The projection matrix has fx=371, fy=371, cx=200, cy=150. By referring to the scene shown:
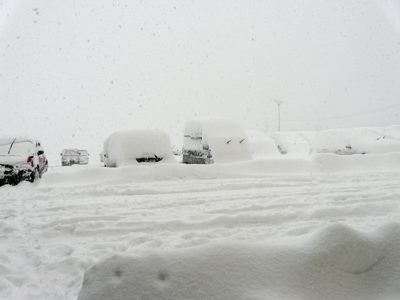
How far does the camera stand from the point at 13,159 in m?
10.9

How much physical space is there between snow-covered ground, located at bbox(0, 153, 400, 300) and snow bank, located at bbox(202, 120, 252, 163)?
1.86 m

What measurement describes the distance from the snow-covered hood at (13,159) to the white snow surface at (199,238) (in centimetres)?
115

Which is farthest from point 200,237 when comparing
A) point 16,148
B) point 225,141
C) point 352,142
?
point 352,142

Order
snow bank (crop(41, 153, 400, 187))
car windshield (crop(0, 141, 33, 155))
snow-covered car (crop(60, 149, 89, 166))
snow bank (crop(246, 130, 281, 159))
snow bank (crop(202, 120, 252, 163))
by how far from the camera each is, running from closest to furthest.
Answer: snow bank (crop(41, 153, 400, 187)), car windshield (crop(0, 141, 33, 155)), snow bank (crop(202, 120, 252, 163)), snow bank (crop(246, 130, 281, 159)), snow-covered car (crop(60, 149, 89, 166))

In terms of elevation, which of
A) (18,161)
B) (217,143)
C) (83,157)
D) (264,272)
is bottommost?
(83,157)

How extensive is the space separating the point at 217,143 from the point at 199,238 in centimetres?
874

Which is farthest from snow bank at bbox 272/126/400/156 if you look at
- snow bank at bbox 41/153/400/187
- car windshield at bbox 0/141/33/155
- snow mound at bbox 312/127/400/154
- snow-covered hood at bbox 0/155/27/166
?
snow-covered hood at bbox 0/155/27/166

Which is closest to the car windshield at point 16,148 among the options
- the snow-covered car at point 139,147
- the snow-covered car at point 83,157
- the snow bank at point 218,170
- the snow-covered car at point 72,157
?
the snow bank at point 218,170

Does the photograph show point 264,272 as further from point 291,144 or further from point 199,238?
point 291,144

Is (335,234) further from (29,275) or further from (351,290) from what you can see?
(29,275)

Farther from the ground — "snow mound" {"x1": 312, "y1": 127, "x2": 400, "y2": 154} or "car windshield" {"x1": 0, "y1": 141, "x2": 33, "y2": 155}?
"car windshield" {"x1": 0, "y1": 141, "x2": 33, "y2": 155}

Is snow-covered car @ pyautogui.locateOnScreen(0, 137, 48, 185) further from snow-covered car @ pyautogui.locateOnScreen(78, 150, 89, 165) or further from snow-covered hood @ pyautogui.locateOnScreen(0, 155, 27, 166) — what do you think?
snow-covered car @ pyautogui.locateOnScreen(78, 150, 89, 165)

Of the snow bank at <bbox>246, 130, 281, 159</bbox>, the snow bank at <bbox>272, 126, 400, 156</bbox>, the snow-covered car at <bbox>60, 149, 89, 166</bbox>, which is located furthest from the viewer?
the snow-covered car at <bbox>60, 149, 89, 166</bbox>

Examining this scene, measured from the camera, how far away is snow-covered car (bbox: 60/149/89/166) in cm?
2839
